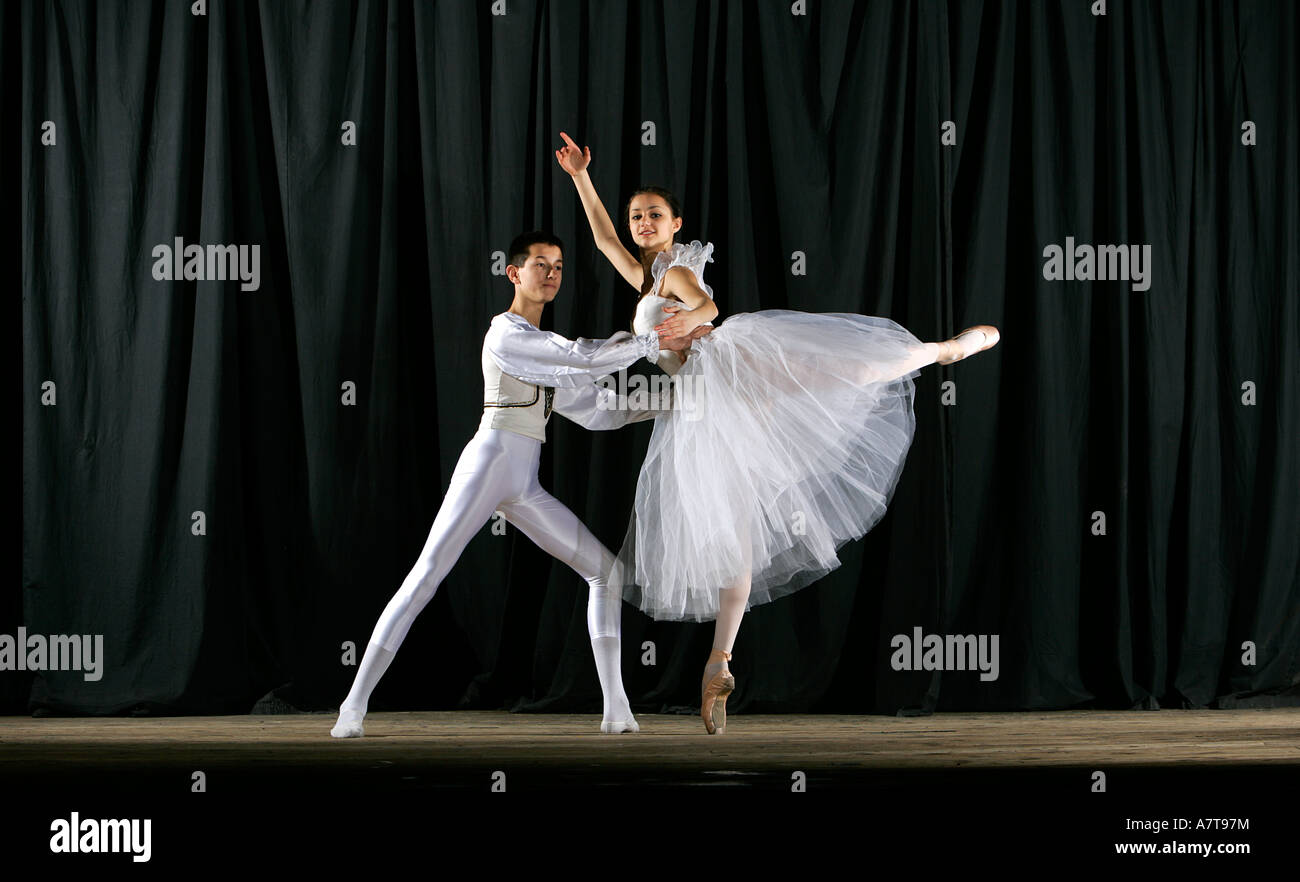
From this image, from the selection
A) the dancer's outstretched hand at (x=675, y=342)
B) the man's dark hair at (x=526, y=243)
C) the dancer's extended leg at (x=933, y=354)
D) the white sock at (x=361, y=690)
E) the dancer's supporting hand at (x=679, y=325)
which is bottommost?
the white sock at (x=361, y=690)

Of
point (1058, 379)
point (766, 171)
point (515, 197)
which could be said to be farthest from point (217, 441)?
point (1058, 379)

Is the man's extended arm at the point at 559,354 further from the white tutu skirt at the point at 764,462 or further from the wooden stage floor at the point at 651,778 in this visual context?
the wooden stage floor at the point at 651,778

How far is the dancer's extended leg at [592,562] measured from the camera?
3760 millimetres

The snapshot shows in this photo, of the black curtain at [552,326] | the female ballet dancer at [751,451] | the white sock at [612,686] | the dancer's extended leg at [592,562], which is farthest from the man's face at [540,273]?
the white sock at [612,686]

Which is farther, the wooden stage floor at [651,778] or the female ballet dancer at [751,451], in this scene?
the female ballet dancer at [751,451]

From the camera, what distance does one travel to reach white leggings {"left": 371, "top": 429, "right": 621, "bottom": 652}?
364 centimetres

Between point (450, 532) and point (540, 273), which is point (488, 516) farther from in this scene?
point (540, 273)

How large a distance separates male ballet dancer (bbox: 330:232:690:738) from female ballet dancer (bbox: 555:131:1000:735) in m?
0.15

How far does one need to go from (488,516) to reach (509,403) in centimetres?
33

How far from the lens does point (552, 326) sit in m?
4.55

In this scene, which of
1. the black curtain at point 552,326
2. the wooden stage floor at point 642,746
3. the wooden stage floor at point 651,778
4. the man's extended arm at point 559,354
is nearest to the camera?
the wooden stage floor at point 651,778

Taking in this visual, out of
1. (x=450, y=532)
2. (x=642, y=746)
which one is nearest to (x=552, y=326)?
(x=450, y=532)

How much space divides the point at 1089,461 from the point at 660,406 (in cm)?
187
